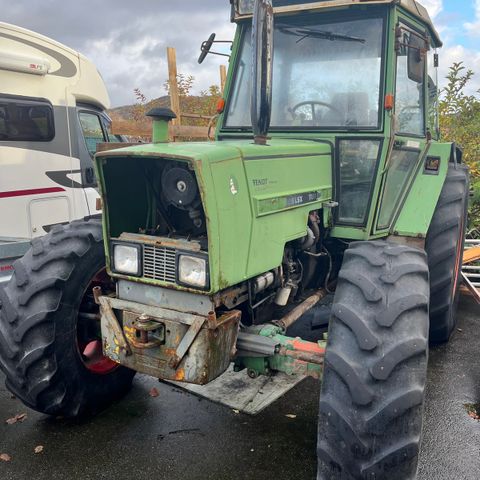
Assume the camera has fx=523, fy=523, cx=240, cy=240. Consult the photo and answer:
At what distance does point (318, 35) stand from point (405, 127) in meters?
0.95

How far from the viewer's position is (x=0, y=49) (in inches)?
223

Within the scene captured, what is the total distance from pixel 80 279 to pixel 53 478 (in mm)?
1140

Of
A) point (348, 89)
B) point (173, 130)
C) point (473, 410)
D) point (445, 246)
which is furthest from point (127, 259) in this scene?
point (173, 130)

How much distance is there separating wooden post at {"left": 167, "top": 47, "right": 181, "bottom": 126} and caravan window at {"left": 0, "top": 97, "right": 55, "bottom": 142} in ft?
6.97

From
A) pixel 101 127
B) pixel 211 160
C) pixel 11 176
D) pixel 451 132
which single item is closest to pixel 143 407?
pixel 211 160

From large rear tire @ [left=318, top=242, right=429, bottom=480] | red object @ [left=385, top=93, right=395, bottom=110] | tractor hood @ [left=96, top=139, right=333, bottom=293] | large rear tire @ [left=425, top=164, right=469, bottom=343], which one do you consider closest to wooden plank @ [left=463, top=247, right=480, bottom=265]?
large rear tire @ [left=425, top=164, right=469, bottom=343]

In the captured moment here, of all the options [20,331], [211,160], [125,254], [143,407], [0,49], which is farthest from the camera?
[0,49]

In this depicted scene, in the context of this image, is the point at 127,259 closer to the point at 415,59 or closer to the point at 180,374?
the point at 180,374

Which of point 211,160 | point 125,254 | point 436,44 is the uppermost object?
point 436,44

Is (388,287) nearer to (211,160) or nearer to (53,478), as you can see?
(211,160)

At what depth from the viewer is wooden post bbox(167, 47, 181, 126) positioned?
7922 millimetres

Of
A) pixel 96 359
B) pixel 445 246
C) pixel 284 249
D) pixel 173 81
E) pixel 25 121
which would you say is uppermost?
pixel 173 81

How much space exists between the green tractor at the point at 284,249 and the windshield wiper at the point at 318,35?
0.4 inches

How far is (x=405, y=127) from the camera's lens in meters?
3.91
